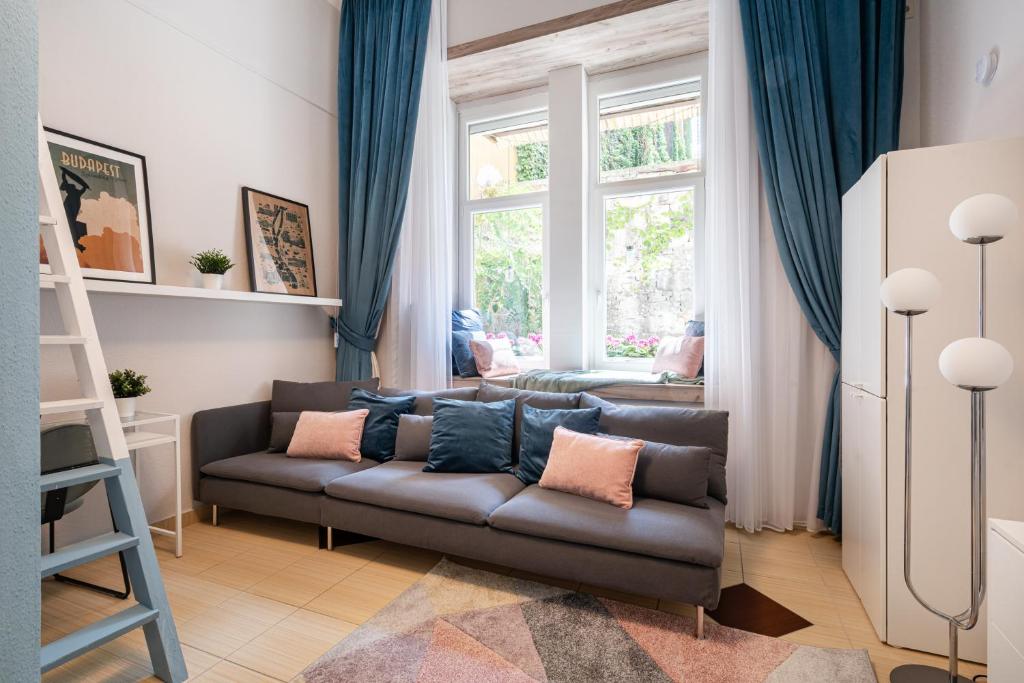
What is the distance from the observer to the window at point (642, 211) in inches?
140

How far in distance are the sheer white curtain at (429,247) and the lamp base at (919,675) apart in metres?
2.81

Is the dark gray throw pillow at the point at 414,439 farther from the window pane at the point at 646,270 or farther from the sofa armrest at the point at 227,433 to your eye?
the window pane at the point at 646,270

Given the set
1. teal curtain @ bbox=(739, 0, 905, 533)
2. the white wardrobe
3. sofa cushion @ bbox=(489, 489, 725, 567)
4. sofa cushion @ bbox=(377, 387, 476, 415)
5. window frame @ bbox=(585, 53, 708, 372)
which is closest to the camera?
the white wardrobe

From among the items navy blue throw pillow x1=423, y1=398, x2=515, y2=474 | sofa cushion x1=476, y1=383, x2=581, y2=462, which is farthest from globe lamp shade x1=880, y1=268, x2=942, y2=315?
navy blue throw pillow x1=423, y1=398, x2=515, y2=474

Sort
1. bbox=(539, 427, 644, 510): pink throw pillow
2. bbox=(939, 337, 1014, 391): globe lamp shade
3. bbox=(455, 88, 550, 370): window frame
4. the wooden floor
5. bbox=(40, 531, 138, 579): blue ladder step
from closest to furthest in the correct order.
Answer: bbox=(939, 337, 1014, 391): globe lamp shade, bbox=(40, 531, 138, 579): blue ladder step, the wooden floor, bbox=(539, 427, 644, 510): pink throw pillow, bbox=(455, 88, 550, 370): window frame

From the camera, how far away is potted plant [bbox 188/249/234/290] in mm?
2867

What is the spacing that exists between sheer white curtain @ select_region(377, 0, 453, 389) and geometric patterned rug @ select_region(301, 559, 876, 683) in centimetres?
185

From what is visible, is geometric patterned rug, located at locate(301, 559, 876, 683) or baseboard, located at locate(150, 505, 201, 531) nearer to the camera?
geometric patterned rug, located at locate(301, 559, 876, 683)

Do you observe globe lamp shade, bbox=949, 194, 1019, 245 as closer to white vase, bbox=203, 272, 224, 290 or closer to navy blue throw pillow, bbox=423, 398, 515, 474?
navy blue throw pillow, bbox=423, 398, 515, 474

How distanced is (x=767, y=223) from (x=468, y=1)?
101 inches

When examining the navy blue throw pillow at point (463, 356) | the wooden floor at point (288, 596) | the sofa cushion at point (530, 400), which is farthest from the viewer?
the navy blue throw pillow at point (463, 356)

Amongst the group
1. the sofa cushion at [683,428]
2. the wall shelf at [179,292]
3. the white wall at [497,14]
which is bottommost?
the sofa cushion at [683,428]

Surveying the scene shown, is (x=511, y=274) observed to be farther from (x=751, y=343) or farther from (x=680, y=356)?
(x=751, y=343)

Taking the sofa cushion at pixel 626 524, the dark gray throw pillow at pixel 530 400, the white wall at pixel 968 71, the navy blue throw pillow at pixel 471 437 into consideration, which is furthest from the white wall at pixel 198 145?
the white wall at pixel 968 71
